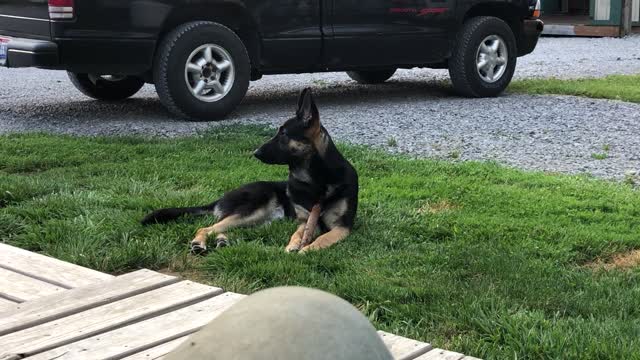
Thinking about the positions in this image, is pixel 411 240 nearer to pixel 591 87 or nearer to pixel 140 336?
pixel 140 336

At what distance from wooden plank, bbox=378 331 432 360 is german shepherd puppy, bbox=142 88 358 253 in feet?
6.52

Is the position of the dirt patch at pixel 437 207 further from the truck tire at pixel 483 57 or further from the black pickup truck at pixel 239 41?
the truck tire at pixel 483 57

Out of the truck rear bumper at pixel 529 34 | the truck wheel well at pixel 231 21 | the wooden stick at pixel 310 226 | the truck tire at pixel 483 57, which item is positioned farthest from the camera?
the truck rear bumper at pixel 529 34

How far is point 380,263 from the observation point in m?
4.00

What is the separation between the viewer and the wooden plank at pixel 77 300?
2.68 meters

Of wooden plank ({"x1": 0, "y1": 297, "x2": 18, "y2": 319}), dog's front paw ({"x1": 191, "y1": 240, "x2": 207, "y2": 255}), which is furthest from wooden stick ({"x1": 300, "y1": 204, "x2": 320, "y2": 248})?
wooden plank ({"x1": 0, "y1": 297, "x2": 18, "y2": 319})

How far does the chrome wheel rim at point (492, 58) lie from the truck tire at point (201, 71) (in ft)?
9.15

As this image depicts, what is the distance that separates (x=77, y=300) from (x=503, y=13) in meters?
8.04

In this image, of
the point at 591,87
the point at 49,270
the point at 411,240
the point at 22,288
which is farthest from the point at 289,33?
the point at 22,288

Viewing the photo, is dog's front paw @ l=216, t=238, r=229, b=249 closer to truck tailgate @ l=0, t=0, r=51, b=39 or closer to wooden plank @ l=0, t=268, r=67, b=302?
wooden plank @ l=0, t=268, r=67, b=302

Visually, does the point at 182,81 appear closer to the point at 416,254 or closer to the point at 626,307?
the point at 416,254

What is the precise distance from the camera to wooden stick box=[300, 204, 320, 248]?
4.39 m

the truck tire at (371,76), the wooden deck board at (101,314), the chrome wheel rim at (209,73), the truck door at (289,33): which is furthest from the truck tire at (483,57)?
the wooden deck board at (101,314)

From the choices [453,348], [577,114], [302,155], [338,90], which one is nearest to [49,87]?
[338,90]
